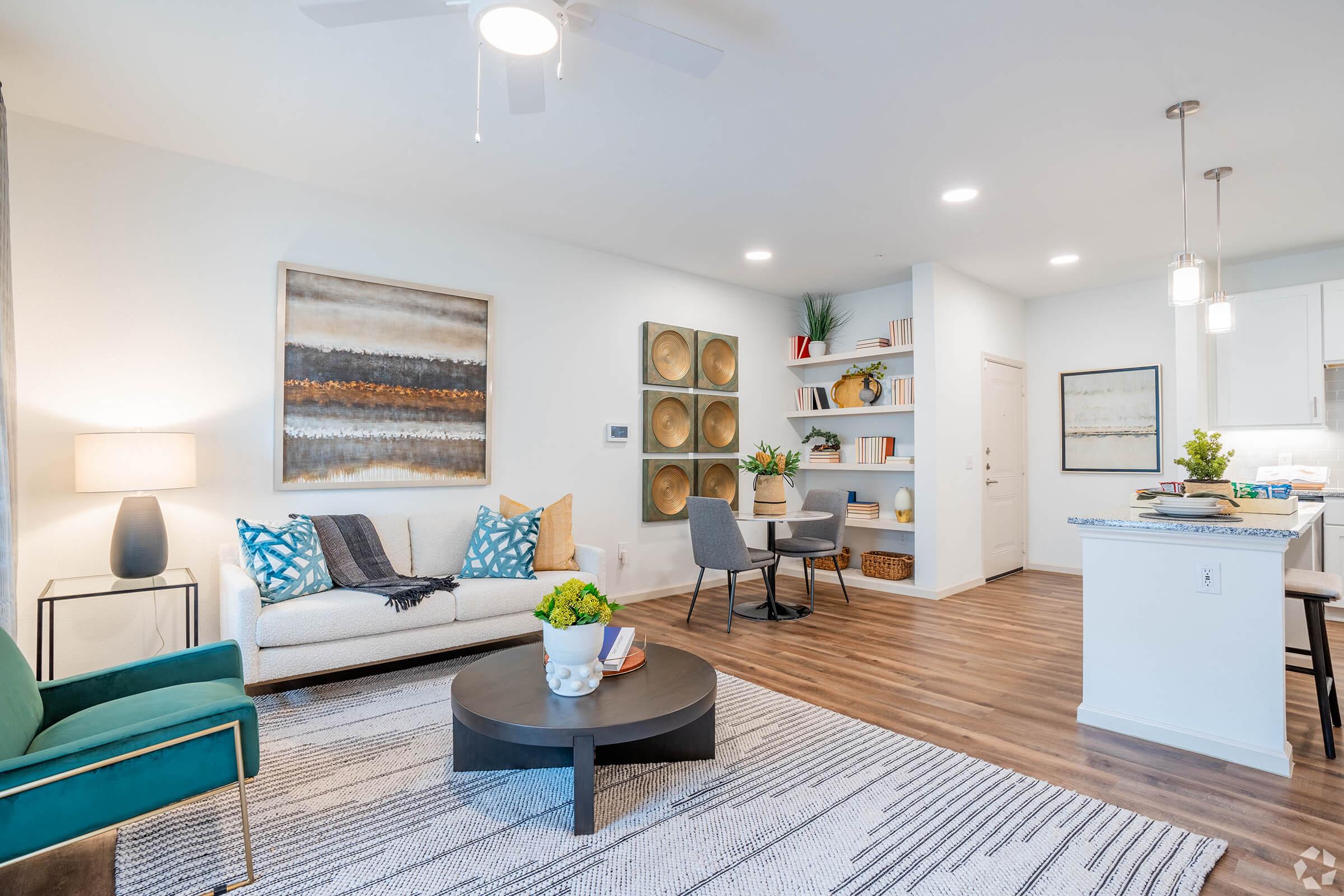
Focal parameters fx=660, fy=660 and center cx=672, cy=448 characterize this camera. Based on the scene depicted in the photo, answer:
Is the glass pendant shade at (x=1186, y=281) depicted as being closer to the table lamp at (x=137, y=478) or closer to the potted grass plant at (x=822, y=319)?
the potted grass plant at (x=822, y=319)

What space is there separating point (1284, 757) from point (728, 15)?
3267 millimetres

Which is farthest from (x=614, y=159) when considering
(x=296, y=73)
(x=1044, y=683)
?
(x=1044, y=683)

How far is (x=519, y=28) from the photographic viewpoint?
1863 millimetres

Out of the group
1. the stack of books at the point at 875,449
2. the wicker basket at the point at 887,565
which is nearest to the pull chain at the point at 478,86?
the stack of books at the point at 875,449

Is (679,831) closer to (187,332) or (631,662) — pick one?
(631,662)

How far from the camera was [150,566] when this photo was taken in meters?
2.97

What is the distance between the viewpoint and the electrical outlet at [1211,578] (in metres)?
2.50

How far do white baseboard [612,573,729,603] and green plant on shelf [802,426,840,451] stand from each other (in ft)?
5.20

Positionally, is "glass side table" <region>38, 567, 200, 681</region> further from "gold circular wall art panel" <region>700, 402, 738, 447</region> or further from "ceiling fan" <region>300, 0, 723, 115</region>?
"gold circular wall art panel" <region>700, 402, 738, 447</region>

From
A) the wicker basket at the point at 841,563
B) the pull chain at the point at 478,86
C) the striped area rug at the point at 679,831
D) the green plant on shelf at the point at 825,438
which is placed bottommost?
the striped area rug at the point at 679,831

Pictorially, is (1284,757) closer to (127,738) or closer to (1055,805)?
(1055,805)

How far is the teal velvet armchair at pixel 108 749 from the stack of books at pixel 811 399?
516 cm

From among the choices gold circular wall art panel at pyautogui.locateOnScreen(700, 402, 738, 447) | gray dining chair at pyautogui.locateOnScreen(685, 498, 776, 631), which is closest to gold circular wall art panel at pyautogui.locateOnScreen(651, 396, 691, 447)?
gold circular wall art panel at pyautogui.locateOnScreen(700, 402, 738, 447)

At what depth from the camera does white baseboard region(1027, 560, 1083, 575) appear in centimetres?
614
